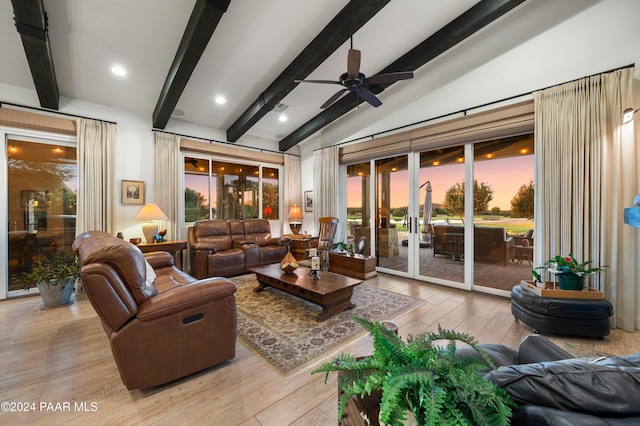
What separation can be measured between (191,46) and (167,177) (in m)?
2.55

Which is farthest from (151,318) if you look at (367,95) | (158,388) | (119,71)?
(119,71)

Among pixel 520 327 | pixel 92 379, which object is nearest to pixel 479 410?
pixel 92 379

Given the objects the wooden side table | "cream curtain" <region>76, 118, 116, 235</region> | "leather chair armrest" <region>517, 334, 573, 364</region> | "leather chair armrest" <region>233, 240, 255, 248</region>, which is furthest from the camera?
"leather chair armrest" <region>233, 240, 255, 248</region>

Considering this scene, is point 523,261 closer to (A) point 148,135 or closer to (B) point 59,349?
Answer: (B) point 59,349

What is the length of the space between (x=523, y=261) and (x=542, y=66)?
259 cm

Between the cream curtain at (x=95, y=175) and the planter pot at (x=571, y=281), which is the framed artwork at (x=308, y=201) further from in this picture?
the planter pot at (x=571, y=281)

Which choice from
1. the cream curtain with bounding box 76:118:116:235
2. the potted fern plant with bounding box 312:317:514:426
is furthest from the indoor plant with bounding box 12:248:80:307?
the potted fern plant with bounding box 312:317:514:426

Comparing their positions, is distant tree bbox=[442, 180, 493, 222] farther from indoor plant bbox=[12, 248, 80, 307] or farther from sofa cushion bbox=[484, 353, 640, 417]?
indoor plant bbox=[12, 248, 80, 307]

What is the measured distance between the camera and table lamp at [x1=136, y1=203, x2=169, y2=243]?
13.8 feet

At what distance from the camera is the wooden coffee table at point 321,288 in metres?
2.79

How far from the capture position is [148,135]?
465 centimetres

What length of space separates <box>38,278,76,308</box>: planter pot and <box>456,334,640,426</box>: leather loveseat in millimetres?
4636

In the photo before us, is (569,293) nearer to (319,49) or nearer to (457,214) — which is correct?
(457,214)

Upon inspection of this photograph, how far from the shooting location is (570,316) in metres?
2.42
